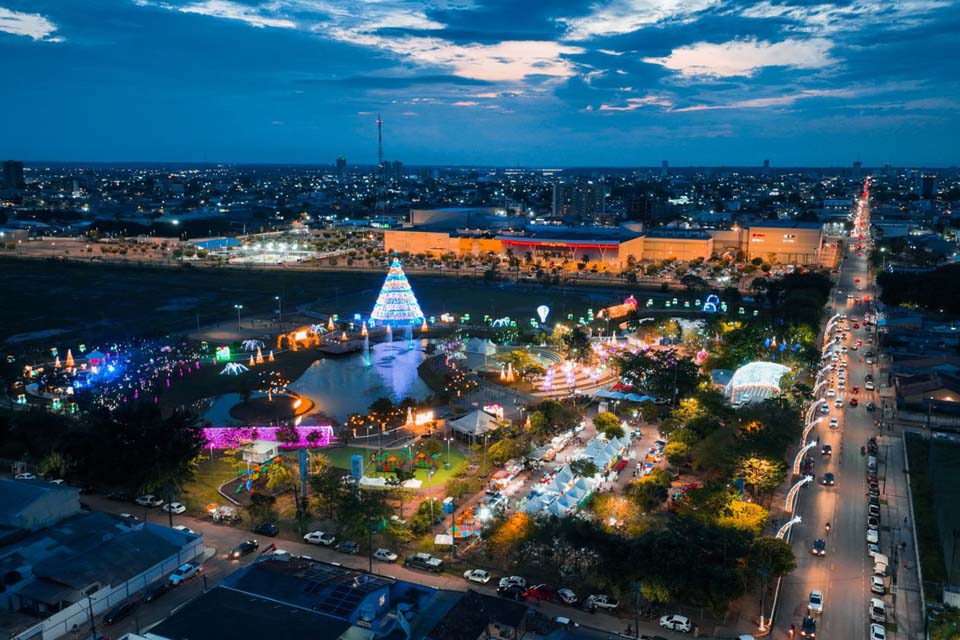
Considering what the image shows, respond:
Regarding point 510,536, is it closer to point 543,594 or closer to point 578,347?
point 543,594

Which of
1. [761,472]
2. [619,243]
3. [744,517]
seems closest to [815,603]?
[744,517]

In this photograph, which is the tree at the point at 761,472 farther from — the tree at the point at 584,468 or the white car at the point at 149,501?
the white car at the point at 149,501

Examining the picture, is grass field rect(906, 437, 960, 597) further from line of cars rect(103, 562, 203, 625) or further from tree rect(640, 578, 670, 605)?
line of cars rect(103, 562, 203, 625)

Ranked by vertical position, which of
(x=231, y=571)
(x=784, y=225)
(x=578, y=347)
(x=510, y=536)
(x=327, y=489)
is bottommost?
(x=231, y=571)

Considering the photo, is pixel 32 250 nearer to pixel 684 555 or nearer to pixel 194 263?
pixel 194 263

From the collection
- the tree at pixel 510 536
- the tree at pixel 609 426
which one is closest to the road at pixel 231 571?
the tree at pixel 510 536

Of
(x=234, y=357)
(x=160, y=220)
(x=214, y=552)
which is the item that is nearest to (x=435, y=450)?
(x=214, y=552)

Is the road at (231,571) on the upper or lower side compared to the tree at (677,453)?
lower
